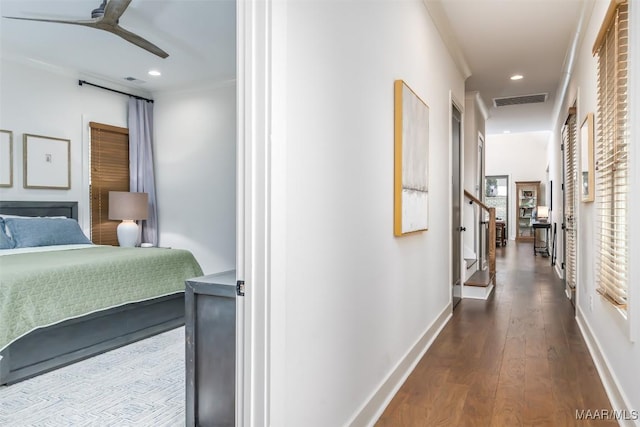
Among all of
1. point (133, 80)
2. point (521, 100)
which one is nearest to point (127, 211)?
point (133, 80)

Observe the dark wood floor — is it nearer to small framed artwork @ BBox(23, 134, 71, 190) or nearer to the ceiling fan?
the ceiling fan

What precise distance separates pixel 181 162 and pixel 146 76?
3.79 ft

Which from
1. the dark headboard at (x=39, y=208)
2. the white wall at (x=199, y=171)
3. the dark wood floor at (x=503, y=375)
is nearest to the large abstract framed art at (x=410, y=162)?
the dark wood floor at (x=503, y=375)

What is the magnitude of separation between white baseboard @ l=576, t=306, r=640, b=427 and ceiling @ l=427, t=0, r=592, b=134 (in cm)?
258

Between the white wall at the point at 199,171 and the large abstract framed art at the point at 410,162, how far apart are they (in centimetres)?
289

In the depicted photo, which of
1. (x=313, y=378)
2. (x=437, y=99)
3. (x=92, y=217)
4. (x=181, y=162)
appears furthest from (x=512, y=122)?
(x=313, y=378)

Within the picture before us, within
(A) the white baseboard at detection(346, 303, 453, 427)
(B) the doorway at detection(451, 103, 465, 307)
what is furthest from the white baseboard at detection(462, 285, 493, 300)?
(A) the white baseboard at detection(346, 303, 453, 427)

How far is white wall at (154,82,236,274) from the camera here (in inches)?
214

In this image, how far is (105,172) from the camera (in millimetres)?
5301

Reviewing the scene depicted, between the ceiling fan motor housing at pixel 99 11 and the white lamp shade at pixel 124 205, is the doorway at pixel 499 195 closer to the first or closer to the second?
the white lamp shade at pixel 124 205

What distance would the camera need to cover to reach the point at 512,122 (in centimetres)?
852

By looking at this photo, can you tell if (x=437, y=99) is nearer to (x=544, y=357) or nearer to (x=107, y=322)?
(x=544, y=357)

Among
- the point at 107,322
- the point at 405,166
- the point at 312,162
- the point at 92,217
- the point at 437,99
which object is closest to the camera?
the point at 312,162

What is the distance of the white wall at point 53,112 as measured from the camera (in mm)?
4371
